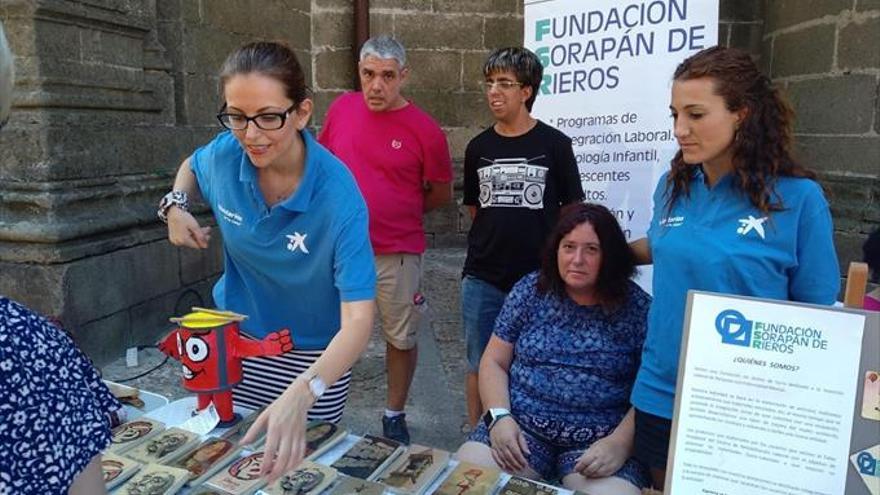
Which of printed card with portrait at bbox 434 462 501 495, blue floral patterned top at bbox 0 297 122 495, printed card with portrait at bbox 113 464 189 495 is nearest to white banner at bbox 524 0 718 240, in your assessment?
printed card with portrait at bbox 434 462 501 495

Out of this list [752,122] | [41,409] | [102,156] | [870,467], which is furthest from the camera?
[102,156]

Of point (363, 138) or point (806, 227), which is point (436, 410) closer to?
point (363, 138)

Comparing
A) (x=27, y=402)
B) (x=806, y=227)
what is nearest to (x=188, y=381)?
(x=27, y=402)

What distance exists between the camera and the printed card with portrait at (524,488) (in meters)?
1.41

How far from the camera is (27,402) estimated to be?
769 mm

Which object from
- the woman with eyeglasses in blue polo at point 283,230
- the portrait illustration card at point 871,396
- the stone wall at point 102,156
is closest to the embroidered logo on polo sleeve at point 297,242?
the woman with eyeglasses in blue polo at point 283,230

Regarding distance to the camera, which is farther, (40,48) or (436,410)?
(436,410)

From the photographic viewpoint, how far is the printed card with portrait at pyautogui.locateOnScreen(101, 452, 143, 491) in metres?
1.38

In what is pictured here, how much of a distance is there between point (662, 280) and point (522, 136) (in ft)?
4.13

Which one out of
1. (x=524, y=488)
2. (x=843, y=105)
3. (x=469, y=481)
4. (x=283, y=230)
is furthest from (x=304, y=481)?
(x=843, y=105)

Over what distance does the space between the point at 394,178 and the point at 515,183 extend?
2.03 ft

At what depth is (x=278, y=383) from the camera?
6.09 ft

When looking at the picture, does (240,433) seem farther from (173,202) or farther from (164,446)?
(173,202)

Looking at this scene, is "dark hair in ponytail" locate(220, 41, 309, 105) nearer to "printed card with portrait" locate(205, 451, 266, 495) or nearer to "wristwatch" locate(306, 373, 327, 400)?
"wristwatch" locate(306, 373, 327, 400)
